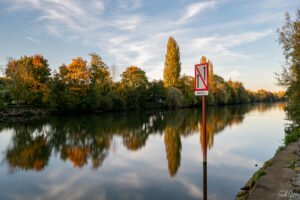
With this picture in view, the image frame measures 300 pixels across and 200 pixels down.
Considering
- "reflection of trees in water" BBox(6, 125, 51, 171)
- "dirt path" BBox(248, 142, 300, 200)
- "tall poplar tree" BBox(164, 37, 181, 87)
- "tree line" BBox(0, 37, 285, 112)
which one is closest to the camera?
"dirt path" BBox(248, 142, 300, 200)

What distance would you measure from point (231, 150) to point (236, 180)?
4.33m

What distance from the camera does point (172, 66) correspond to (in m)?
52.3

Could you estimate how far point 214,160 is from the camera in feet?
29.4

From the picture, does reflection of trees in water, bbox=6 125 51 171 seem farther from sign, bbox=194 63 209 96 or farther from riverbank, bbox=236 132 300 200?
riverbank, bbox=236 132 300 200

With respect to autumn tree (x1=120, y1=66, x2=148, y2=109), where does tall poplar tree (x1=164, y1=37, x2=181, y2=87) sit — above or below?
above

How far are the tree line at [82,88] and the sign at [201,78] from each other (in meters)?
28.6

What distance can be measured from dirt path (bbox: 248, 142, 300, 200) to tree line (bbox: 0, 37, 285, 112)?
27313mm

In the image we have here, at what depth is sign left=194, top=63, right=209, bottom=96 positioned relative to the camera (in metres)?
5.82

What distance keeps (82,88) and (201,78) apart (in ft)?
101

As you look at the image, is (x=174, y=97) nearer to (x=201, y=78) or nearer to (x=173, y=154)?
(x=173, y=154)

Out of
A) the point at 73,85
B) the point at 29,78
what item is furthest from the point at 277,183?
the point at 29,78

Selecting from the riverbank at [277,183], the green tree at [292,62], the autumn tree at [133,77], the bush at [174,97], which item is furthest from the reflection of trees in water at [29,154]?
the bush at [174,97]

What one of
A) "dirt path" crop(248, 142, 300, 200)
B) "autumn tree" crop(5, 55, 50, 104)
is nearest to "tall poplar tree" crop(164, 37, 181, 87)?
"autumn tree" crop(5, 55, 50, 104)

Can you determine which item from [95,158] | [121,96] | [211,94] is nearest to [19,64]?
[121,96]
